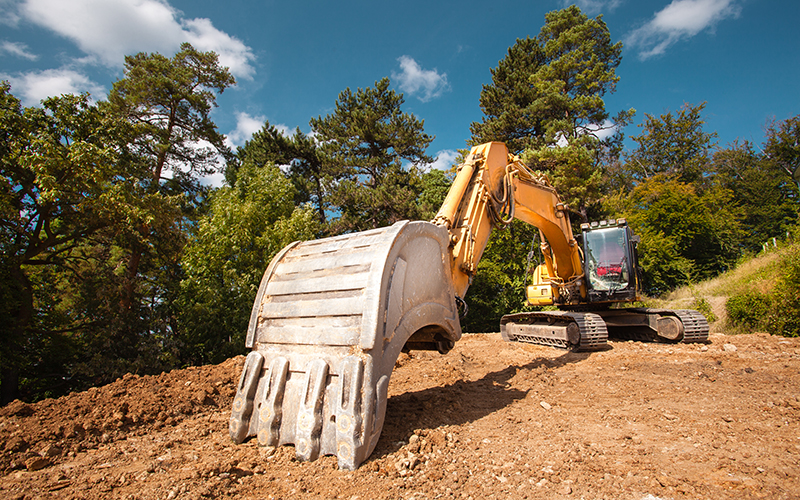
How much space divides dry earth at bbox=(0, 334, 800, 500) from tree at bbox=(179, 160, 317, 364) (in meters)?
7.93

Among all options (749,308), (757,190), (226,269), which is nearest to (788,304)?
(749,308)

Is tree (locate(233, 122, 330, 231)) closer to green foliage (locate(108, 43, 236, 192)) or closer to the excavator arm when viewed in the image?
green foliage (locate(108, 43, 236, 192))

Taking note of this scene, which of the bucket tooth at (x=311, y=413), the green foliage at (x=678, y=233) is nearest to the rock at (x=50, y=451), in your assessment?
the bucket tooth at (x=311, y=413)

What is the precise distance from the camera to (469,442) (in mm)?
3102

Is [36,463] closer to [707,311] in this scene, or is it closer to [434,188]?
[707,311]

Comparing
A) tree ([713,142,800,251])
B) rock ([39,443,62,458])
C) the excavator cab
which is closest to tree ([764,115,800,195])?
tree ([713,142,800,251])

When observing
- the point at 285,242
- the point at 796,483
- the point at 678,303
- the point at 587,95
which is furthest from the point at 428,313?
the point at 587,95

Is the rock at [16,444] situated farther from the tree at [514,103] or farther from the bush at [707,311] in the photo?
the tree at [514,103]

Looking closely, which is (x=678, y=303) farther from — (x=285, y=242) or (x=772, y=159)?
(x=772, y=159)

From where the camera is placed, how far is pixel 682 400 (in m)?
4.21

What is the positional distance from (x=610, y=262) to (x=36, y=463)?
8.81 m

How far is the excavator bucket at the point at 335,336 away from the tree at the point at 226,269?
33.5 ft

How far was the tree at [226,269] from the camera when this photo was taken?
496 inches

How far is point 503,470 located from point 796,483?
171 cm
